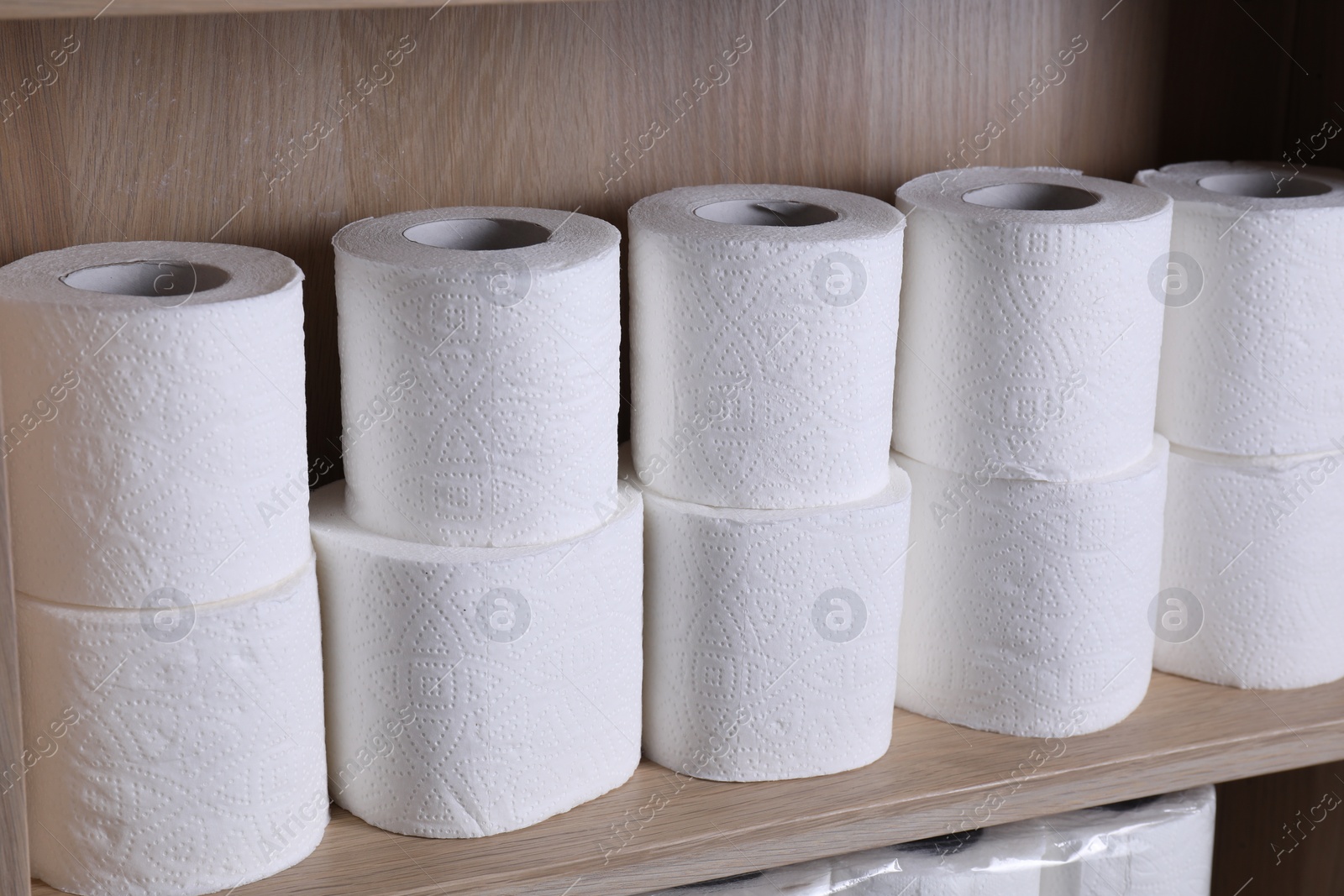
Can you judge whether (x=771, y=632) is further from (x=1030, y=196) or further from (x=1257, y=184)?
(x=1257, y=184)

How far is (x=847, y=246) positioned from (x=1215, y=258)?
0.83 feet

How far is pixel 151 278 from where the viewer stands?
2.27 feet

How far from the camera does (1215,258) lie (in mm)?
820

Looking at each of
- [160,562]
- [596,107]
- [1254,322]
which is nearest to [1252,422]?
[1254,322]

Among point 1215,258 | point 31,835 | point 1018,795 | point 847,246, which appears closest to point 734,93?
point 847,246

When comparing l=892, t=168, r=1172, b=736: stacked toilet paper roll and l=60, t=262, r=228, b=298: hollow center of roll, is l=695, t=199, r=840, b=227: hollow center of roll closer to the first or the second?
l=892, t=168, r=1172, b=736: stacked toilet paper roll

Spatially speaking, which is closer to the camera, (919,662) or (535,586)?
(535,586)

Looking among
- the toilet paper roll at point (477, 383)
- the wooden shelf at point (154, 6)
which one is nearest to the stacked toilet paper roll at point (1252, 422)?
the toilet paper roll at point (477, 383)

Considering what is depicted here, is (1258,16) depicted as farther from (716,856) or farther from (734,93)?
(716,856)

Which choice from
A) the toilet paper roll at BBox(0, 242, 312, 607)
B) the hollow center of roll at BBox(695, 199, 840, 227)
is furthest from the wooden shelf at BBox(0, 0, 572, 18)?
the hollow center of roll at BBox(695, 199, 840, 227)

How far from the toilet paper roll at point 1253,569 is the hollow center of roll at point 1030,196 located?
6.6 inches

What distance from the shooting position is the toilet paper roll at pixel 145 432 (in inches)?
23.9

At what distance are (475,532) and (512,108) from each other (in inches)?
10.5

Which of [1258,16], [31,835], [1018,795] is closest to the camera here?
[31,835]
